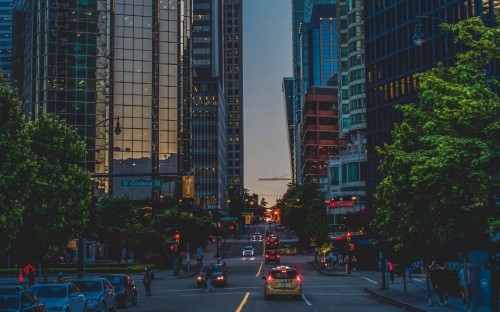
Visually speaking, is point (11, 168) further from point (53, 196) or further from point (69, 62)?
point (69, 62)

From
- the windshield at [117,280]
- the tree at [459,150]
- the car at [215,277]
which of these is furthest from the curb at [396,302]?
the windshield at [117,280]

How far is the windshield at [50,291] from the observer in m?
25.5

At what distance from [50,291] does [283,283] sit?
15.2 m

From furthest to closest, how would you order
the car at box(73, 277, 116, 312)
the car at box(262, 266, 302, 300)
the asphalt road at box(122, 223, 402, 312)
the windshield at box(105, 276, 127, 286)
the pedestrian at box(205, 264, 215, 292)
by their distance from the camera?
1. the pedestrian at box(205, 264, 215, 292)
2. the car at box(262, 266, 302, 300)
3. the windshield at box(105, 276, 127, 286)
4. the asphalt road at box(122, 223, 402, 312)
5. the car at box(73, 277, 116, 312)

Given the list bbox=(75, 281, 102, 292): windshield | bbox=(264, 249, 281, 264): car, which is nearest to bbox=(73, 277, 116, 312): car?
bbox=(75, 281, 102, 292): windshield

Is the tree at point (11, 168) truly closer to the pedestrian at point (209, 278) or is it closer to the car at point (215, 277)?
the pedestrian at point (209, 278)

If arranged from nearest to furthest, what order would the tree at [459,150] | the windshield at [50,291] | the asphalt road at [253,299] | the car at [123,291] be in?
the tree at [459,150] < the windshield at [50,291] < the asphalt road at [253,299] < the car at [123,291]

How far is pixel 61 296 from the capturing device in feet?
83.3

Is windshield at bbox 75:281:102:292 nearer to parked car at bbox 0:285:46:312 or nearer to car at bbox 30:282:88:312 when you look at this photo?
car at bbox 30:282:88:312

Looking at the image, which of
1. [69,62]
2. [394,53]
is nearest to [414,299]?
[394,53]

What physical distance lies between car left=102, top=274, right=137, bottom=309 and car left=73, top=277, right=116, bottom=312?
3.34m

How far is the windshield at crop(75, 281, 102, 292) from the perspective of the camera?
2961 cm

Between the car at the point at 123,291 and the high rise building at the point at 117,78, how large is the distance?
2442 inches

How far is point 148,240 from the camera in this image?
248 feet
